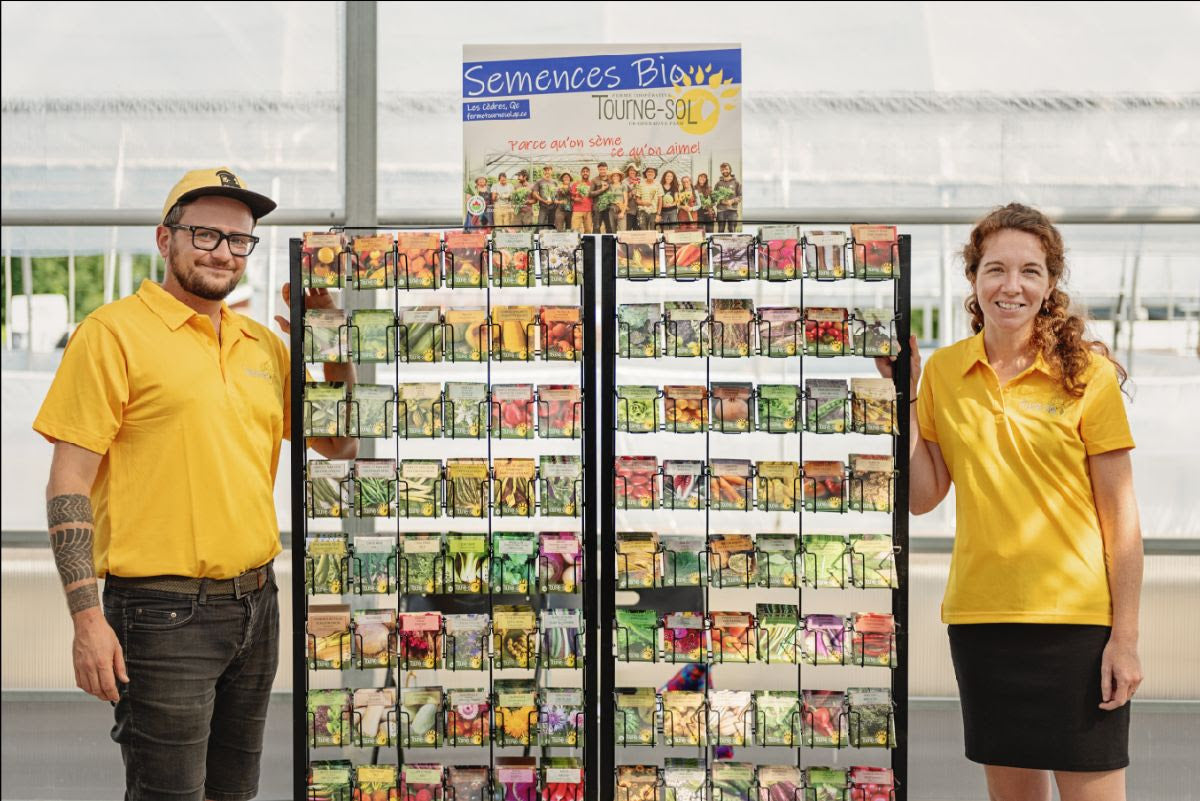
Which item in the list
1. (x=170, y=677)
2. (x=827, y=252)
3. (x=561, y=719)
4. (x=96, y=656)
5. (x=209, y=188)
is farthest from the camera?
(x=561, y=719)

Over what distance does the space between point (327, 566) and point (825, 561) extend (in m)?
1.45

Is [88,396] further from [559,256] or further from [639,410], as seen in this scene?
[639,410]

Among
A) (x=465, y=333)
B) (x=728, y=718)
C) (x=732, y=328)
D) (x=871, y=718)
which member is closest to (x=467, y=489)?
(x=465, y=333)

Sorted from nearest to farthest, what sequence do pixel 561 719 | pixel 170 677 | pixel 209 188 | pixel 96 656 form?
1. pixel 96 656
2. pixel 170 677
3. pixel 209 188
4. pixel 561 719

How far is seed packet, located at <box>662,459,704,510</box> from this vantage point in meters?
3.29

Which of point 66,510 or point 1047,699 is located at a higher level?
point 66,510

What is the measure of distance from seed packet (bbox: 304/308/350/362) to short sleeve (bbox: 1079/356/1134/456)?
2.02 meters

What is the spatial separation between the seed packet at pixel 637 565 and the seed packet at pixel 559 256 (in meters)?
0.79

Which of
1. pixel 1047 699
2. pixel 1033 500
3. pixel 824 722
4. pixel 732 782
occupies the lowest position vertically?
pixel 732 782

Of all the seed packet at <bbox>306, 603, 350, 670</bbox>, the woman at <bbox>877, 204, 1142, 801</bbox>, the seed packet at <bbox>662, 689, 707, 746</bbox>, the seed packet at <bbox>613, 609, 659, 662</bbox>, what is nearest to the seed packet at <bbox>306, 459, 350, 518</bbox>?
the seed packet at <bbox>306, 603, 350, 670</bbox>

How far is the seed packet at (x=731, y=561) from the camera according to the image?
10.8 feet

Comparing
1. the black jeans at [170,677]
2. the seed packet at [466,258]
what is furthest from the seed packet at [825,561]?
the black jeans at [170,677]

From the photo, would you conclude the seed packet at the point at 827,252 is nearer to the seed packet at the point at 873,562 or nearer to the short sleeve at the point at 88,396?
the seed packet at the point at 873,562

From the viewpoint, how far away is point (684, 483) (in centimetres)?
329
